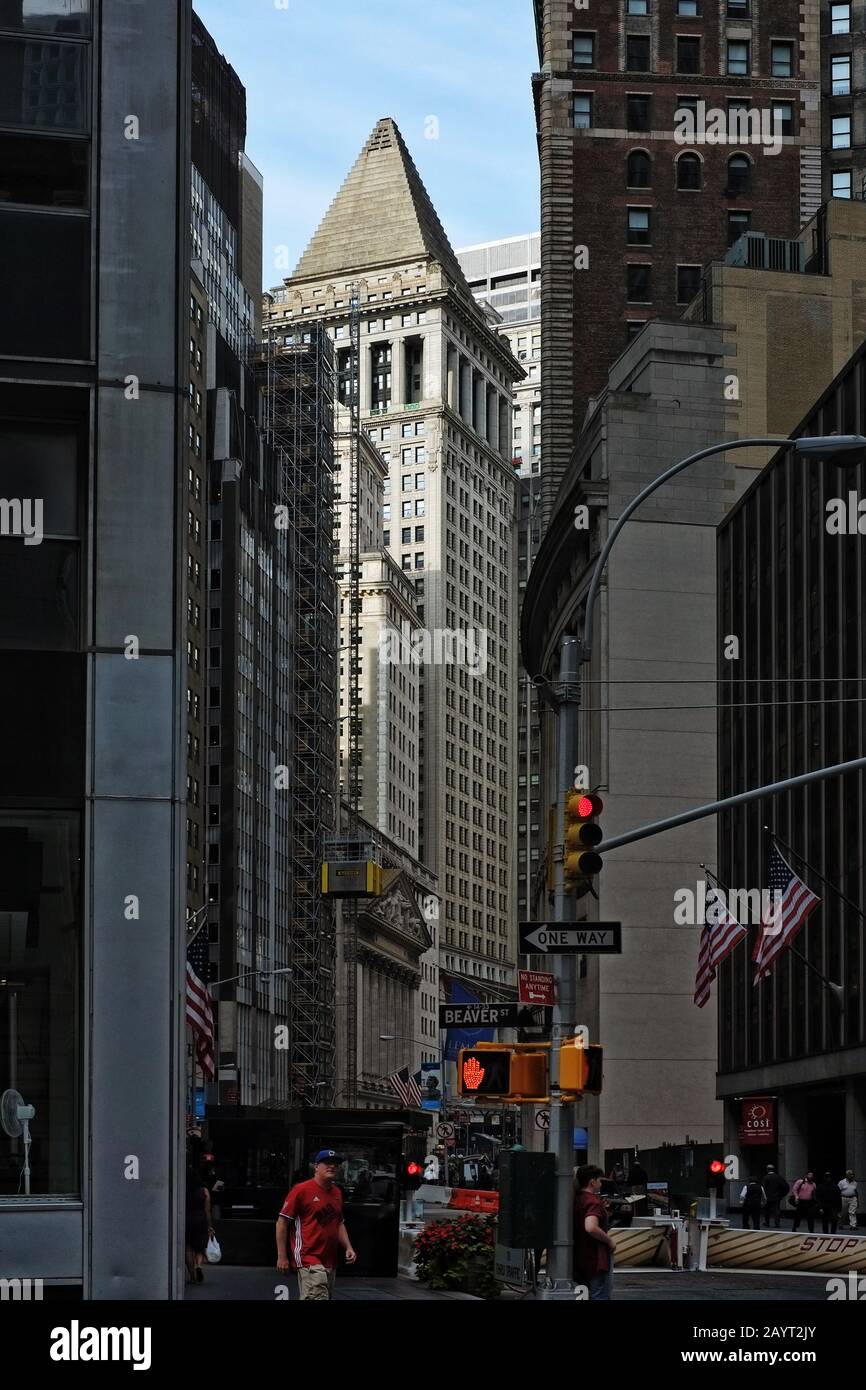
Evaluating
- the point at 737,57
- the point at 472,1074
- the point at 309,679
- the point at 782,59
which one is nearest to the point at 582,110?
the point at 737,57

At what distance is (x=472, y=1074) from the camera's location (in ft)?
69.8

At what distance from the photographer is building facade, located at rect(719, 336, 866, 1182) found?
5669cm

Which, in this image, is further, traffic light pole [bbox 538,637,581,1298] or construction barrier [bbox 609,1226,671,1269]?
construction barrier [bbox 609,1226,671,1269]

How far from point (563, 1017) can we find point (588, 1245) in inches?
101

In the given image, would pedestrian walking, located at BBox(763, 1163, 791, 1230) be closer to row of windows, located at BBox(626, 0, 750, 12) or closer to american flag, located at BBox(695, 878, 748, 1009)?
american flag, located at BBox(695, 878, 748, 1009)

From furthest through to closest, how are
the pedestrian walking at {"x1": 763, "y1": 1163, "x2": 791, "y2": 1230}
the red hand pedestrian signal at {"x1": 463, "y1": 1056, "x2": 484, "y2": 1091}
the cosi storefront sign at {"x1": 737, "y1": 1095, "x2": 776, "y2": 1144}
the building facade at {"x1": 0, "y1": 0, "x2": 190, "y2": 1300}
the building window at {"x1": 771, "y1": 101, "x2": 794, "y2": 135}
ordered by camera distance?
the building window at {"x1": 771, "y1": 101, "x2": 794, "y2": 135}
the cosi storefront sign at {"x1": 737, "y1": 1095, "x2": 776, "y2": 1144}
the pedestrian walking at {"x1": 763, "y1": 1163, "x2": 791, "y2": 1230}
the red hand pedestrian signal at {"x1": 463, "y1": 1056, "x2": 484, "y2": 1091}
the building facade at {"x1": 0, "y1": 0, "x2": 190, "y2": 1300}

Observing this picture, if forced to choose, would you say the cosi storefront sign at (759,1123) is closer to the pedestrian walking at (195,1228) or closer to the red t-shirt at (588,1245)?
the pedestrian walking at (195,1228)

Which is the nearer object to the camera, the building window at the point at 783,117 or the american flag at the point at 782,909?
the american flag at the point at 782,909

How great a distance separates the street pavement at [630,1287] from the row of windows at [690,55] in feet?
226

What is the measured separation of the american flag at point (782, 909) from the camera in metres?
40.8

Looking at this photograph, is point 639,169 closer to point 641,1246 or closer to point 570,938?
point 641,1246

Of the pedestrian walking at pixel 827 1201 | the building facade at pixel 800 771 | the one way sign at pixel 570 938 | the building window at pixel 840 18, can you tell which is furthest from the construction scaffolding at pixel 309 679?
the one way sign at pixel 570 938

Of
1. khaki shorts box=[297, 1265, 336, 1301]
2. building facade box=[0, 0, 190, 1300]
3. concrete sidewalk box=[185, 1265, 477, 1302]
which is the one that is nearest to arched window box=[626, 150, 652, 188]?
concrete sidewalk box=[185, 1265, 477, 1302]

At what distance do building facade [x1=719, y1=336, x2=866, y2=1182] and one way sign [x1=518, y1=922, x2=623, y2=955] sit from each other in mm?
30667
